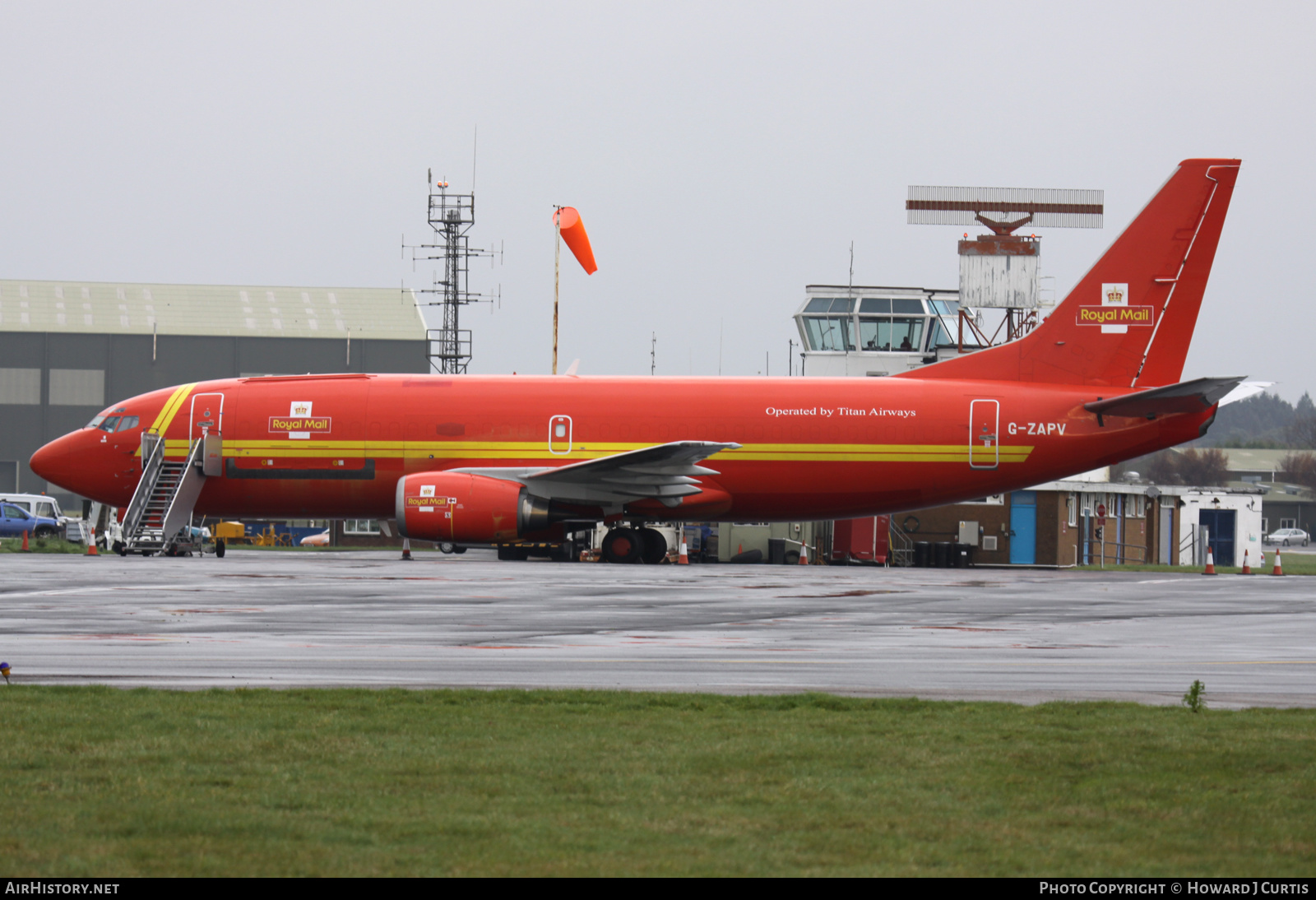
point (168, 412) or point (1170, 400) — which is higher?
point (1170, 400)

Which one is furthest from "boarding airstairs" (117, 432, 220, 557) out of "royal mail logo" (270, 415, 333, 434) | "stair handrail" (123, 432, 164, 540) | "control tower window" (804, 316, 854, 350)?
"control tower window" (804, 316, 854, 350)

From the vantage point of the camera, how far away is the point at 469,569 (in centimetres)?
2628

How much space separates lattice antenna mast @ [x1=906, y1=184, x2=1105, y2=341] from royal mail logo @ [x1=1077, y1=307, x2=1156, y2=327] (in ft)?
79.0

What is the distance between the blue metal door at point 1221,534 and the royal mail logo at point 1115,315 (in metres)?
25.4

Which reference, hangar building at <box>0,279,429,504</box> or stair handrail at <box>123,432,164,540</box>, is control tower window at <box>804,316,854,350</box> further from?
stair handrail at <box>123,432,164,540</box>

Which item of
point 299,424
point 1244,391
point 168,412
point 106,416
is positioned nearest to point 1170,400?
point 1244,391

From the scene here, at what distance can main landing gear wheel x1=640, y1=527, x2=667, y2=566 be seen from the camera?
30.7 meters

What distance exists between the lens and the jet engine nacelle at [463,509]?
27984mm

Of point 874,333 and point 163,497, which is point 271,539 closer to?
point 163,497

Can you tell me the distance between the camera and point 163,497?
30.5 metres

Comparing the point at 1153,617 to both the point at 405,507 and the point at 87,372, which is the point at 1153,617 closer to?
the point at 405,507

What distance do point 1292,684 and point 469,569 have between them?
17835 mm

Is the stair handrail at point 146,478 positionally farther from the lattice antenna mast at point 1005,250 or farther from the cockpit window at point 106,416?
the lattice antenna mast at point 1005,250

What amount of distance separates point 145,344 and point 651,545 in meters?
51.6
